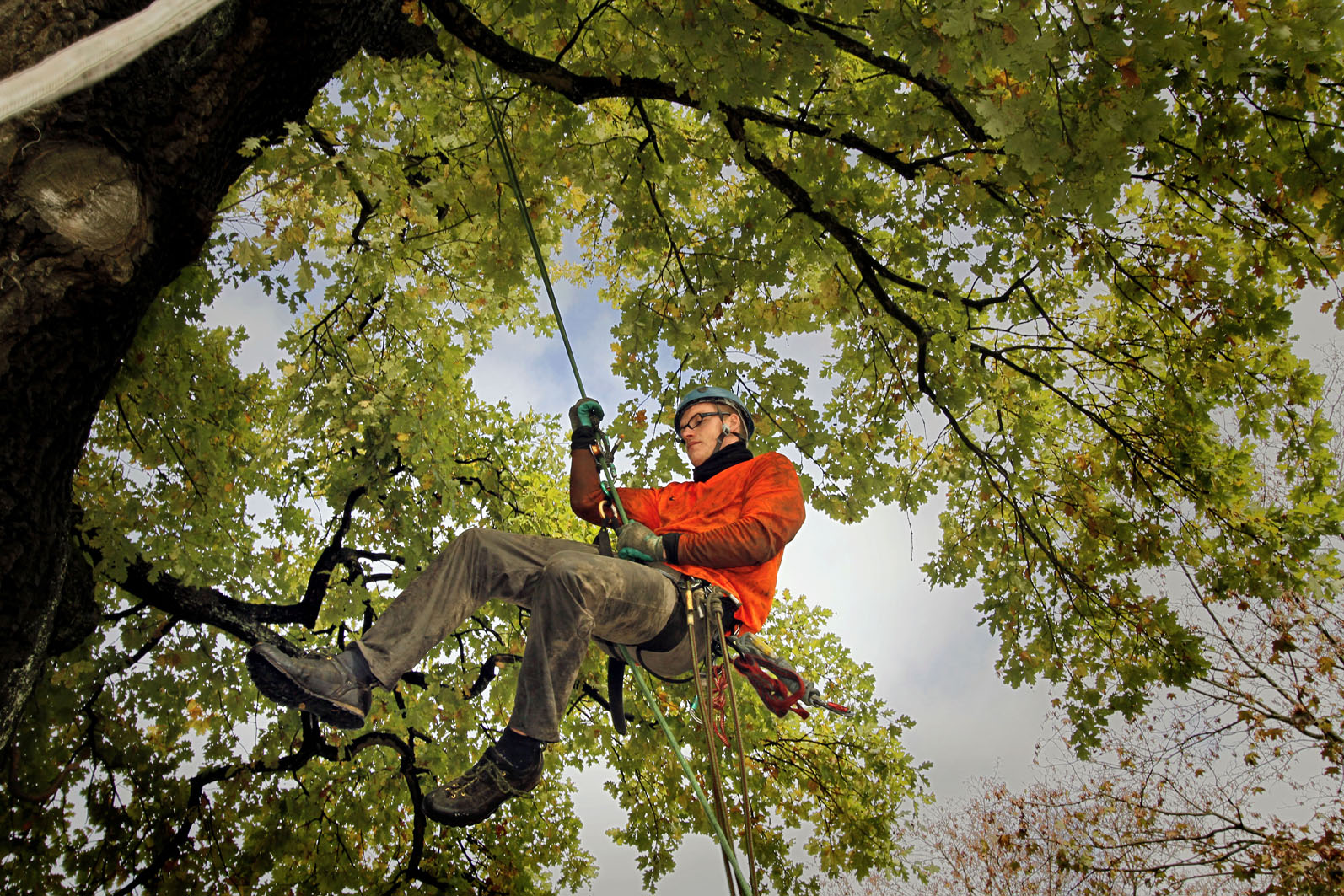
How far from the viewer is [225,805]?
697cm

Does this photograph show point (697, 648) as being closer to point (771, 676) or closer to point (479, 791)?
point (771, 676)

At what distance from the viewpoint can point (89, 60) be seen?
0.79 meters

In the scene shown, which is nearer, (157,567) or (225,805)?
(157,567)

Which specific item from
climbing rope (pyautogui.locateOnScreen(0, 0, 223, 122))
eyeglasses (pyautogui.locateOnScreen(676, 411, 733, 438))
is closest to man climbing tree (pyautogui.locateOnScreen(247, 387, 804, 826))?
eyeglasses (pyautogui.locateOnScreen(676, 411, 733, 438))

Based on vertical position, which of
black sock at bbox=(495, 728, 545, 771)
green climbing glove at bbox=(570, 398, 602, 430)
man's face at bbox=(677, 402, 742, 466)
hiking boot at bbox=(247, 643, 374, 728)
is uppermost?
man's face at bbox=(677, 402, 742, 466)

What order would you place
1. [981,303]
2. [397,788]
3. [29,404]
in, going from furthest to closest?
[397,788], [981,303], [29,404]

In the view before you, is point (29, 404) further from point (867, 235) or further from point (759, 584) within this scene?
point (867, 235)

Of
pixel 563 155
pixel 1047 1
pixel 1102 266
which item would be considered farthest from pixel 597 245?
pixel 1047 1

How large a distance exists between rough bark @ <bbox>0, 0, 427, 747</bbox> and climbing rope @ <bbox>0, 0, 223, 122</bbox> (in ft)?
6.74

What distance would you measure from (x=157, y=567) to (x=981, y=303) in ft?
20.3

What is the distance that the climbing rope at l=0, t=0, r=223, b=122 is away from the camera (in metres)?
0.74

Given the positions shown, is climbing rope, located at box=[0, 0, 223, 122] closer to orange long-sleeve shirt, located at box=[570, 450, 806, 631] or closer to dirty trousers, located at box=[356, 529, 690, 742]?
dirty trousers, located at box=[356, 529, 690, 742]

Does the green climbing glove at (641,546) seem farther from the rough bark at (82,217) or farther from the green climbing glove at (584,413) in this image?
the rough bark at (82,217)

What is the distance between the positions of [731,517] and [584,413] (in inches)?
A: 36.5
